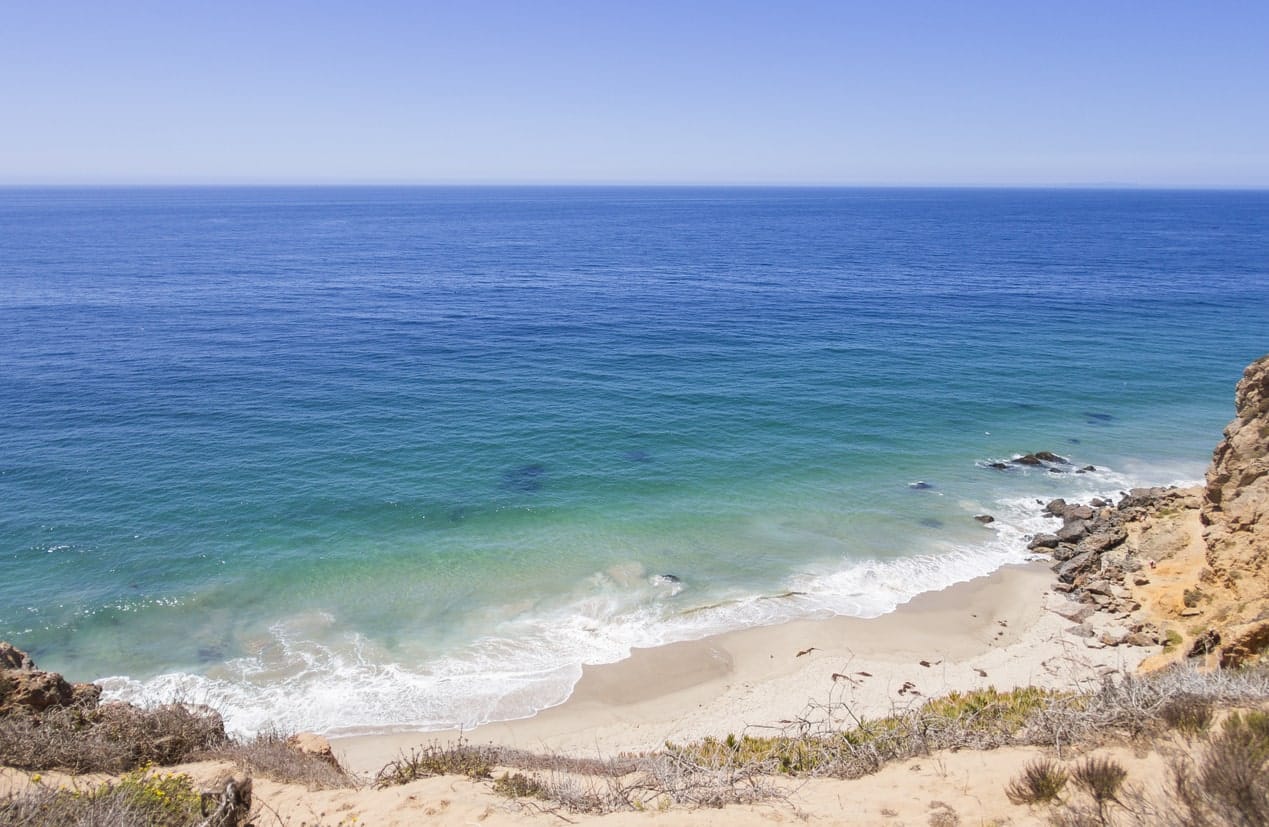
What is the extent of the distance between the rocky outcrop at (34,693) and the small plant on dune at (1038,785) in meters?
15.9

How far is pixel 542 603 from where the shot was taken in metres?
25.2

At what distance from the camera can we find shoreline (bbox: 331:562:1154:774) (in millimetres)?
19156

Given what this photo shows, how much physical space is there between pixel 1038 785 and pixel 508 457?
2868 centimetres

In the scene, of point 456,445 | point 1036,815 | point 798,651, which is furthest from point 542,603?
point 1036,815

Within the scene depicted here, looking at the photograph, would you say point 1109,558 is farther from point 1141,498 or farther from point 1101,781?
point 1101,781

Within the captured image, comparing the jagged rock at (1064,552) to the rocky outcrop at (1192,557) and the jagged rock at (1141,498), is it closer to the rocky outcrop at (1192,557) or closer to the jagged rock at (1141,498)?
the rocky outcrop at (1192,557)

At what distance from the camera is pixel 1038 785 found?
9.60 m

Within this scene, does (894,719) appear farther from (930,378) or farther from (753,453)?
(930,378)

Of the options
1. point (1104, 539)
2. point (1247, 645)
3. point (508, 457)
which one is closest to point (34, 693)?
point (508, 457)

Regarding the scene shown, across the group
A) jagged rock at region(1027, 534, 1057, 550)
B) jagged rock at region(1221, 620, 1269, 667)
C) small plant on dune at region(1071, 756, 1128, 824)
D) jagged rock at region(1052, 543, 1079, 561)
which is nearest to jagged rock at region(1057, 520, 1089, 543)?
jagged rock at region(1027, 534, 1057, 550)

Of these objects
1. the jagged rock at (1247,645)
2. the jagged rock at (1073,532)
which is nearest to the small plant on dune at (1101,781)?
the jagged rock at (1247,645)

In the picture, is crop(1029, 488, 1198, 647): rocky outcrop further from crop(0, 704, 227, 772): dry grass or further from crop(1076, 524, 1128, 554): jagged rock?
crop(0, 704, 227, 772): dry grass

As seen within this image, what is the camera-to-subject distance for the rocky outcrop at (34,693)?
12.4 metres

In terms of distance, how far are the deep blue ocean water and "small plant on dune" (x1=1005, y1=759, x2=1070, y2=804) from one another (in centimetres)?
1403
